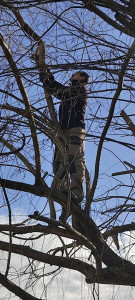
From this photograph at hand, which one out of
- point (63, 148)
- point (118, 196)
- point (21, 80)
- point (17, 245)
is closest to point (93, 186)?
point (118, 196)

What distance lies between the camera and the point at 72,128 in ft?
13.1

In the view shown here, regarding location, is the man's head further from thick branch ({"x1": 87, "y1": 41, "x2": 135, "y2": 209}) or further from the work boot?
the work boot

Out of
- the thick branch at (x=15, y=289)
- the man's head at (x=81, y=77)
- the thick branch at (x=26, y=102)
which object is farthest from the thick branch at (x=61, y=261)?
the man's head at (x=81, y=77)

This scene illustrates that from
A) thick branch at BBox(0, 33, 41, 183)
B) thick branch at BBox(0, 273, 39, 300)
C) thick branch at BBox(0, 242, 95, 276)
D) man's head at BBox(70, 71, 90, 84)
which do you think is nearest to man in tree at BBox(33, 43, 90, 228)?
man's head at BBox(70, 71, 90, 84)

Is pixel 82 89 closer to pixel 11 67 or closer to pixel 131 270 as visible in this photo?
pixel 11 67

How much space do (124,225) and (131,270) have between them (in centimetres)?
33

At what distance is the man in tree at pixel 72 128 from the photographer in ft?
11.1

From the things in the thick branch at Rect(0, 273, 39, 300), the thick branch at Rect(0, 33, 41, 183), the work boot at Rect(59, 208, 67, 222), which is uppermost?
the thick branch at Rect(0, 33, 41, 183)

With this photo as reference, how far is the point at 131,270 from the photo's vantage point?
3742 mm

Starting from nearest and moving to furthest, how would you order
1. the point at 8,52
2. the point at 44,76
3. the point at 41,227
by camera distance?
1. the point at 8,52
2. the point at 44,76
3. the point at 41,227

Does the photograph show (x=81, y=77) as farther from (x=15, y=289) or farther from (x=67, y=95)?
(x=15, y=289)

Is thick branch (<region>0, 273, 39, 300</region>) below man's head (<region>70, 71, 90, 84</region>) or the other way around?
below

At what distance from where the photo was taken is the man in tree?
3389mm

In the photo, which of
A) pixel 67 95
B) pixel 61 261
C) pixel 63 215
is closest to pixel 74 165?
pixel 63 215
